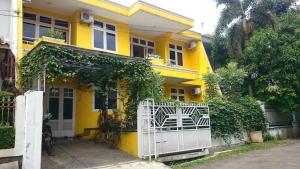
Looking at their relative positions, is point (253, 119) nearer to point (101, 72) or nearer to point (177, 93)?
point (177, 93)

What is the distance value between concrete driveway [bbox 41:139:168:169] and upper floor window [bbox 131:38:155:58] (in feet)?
25.9

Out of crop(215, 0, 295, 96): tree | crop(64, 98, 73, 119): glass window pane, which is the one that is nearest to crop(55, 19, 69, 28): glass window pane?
crop(64, 98, 73, 119): glass window pane

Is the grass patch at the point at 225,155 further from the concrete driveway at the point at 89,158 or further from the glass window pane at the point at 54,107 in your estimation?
the glass window pane at the point at 54,107

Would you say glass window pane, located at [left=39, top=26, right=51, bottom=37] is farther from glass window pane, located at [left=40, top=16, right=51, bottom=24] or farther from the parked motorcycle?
the parked motorcycle

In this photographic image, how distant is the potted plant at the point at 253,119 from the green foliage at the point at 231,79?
113 centimetres

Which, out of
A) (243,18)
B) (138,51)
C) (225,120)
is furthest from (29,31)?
(243,18)

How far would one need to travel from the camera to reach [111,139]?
39.8ft

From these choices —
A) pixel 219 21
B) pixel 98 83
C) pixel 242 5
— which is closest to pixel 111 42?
pixel 98 83

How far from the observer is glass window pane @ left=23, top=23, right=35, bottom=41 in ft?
44.8

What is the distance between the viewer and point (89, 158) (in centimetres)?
1011

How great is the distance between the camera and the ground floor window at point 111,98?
12.8m

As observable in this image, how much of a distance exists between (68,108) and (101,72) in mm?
3237

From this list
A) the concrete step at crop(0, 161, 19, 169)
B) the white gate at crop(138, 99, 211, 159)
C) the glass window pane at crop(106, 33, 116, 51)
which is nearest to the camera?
the concrete step at crop(0, 161, 19, 169)

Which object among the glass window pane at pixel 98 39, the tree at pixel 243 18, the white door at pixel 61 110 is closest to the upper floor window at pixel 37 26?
the glass window pane at pixel 98 39
